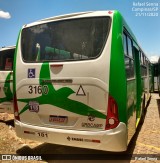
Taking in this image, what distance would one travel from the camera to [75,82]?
4809mm

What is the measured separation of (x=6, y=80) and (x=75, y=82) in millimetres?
4479

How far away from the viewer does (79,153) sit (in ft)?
19.7

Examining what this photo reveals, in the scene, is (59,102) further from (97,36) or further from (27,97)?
(97,36)

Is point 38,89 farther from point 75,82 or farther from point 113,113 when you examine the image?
point 113,113

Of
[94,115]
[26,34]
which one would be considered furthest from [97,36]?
[26,34]

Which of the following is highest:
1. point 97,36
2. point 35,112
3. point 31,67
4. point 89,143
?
point 97,36

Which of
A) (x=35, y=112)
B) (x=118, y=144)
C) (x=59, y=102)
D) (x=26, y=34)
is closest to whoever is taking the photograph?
(x=118, y=144)

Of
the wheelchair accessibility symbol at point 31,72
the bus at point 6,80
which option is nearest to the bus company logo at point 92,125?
the wheelchair accessibility symbol at point 31,72

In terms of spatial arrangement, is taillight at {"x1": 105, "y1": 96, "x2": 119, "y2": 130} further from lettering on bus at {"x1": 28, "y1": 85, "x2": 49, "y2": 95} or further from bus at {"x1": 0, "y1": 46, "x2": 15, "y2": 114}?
bus at {"x1": 0, "y1": 46, "x2": 15, "y2": 114}

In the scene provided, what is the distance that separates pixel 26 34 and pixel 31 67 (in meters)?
0.85

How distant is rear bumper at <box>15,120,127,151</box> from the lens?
457 cm

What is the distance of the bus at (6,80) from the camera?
336 inches

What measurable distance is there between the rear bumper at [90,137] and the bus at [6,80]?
3623mm

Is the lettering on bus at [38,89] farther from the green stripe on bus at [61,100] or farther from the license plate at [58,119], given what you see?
the license plate at [58,119]
